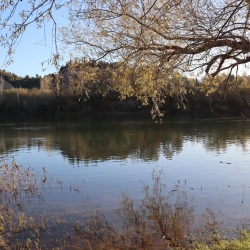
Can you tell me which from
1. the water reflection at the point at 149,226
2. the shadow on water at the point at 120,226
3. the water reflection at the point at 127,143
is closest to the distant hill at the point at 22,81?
the water reflection at the point at 127,143

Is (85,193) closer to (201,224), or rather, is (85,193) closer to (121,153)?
(201,224)

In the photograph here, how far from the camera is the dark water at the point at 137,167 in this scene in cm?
993

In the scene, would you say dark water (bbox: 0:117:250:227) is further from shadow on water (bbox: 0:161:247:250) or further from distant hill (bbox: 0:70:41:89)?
distant hill (bbox: 0:70:41:89)

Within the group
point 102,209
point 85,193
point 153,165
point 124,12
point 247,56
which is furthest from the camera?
point 153,165

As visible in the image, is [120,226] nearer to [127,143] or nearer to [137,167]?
[137,167]

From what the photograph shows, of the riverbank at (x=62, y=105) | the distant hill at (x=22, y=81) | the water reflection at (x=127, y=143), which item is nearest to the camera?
the water reflection at (x=127, y=143)

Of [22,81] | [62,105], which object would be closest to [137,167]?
[62,105]

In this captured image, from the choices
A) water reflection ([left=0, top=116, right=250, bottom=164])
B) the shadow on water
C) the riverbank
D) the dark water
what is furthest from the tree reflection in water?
the riverbank

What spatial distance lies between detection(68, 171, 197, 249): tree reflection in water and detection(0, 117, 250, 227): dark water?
39 cm

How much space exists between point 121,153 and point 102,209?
9257 mm

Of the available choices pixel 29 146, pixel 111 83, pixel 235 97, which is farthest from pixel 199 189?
pixel 235 97

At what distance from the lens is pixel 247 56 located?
6.18 m

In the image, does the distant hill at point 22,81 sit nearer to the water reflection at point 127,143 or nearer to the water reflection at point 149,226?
the water reflection at point 127,143

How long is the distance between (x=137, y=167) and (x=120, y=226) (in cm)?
690
